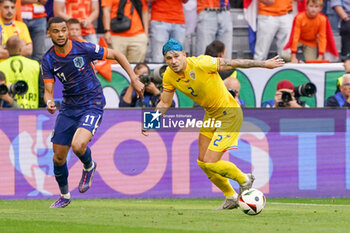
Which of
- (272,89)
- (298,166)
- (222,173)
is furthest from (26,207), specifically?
(272,89)

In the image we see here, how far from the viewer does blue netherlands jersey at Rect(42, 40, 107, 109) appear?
11.7 m

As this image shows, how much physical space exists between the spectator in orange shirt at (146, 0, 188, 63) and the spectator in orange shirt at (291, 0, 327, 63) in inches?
96.5

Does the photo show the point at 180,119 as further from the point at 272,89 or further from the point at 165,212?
the point at 165,212

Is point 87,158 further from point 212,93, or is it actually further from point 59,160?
point 212,93

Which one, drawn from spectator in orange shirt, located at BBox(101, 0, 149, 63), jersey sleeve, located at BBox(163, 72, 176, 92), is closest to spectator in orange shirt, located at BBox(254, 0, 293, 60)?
spectator in orange shirt, located at BBox(101, 0, 149, 63)

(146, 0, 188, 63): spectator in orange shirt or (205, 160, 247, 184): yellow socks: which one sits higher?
(146, 0, 188, 63): spectator in orange shirt

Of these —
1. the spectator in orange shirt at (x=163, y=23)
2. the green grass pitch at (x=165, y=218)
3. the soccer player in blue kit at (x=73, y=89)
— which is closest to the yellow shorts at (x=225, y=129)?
the green grass pitch at (x=165, y=218)

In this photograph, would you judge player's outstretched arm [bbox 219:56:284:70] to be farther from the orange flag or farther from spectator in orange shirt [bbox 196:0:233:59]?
spectator in orange shirt [bbox 196:0:233:59]

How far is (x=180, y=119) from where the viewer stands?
47.0 ft

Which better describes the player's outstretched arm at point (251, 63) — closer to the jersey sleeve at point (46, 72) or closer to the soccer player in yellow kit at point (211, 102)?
the soccer player in yellow kit at point (211, 102)

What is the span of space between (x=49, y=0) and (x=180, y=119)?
4.25 metres

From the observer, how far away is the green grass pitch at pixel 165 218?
8578mm

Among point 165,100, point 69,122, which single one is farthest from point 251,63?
point 69,122

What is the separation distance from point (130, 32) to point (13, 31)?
2.37 m
